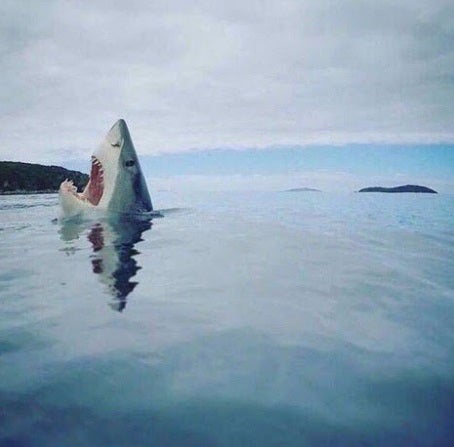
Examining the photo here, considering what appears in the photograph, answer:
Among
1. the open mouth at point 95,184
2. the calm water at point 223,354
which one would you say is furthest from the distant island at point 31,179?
the calm water at point 223,354

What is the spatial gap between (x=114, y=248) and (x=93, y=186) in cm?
364

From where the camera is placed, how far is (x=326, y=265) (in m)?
6.25

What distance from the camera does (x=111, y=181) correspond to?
9.82 metres

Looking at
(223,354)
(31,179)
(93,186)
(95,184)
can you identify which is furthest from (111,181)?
(31,179)

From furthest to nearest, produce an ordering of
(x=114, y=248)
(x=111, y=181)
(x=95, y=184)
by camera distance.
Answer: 1. (x=95, y=184)
2. (x=111, y=181)
3. (x=114, y=248)

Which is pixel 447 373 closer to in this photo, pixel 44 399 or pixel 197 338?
pixel 197 338

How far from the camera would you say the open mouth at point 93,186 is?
986cm

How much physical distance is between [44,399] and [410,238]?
9529 mm

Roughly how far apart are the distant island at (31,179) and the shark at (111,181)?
70.6m

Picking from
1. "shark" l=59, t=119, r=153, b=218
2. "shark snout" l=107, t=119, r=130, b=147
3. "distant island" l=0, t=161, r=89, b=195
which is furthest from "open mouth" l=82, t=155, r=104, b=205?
"distant island" l=0, t=161, r=89, b=195

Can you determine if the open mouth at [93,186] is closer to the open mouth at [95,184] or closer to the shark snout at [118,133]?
the open mouth at [95,184]

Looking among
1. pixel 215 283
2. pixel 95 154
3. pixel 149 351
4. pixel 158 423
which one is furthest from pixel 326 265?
pixel 95 154

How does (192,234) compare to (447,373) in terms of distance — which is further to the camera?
(192,234)

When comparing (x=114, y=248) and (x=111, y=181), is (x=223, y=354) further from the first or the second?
(x=111, y=181)
